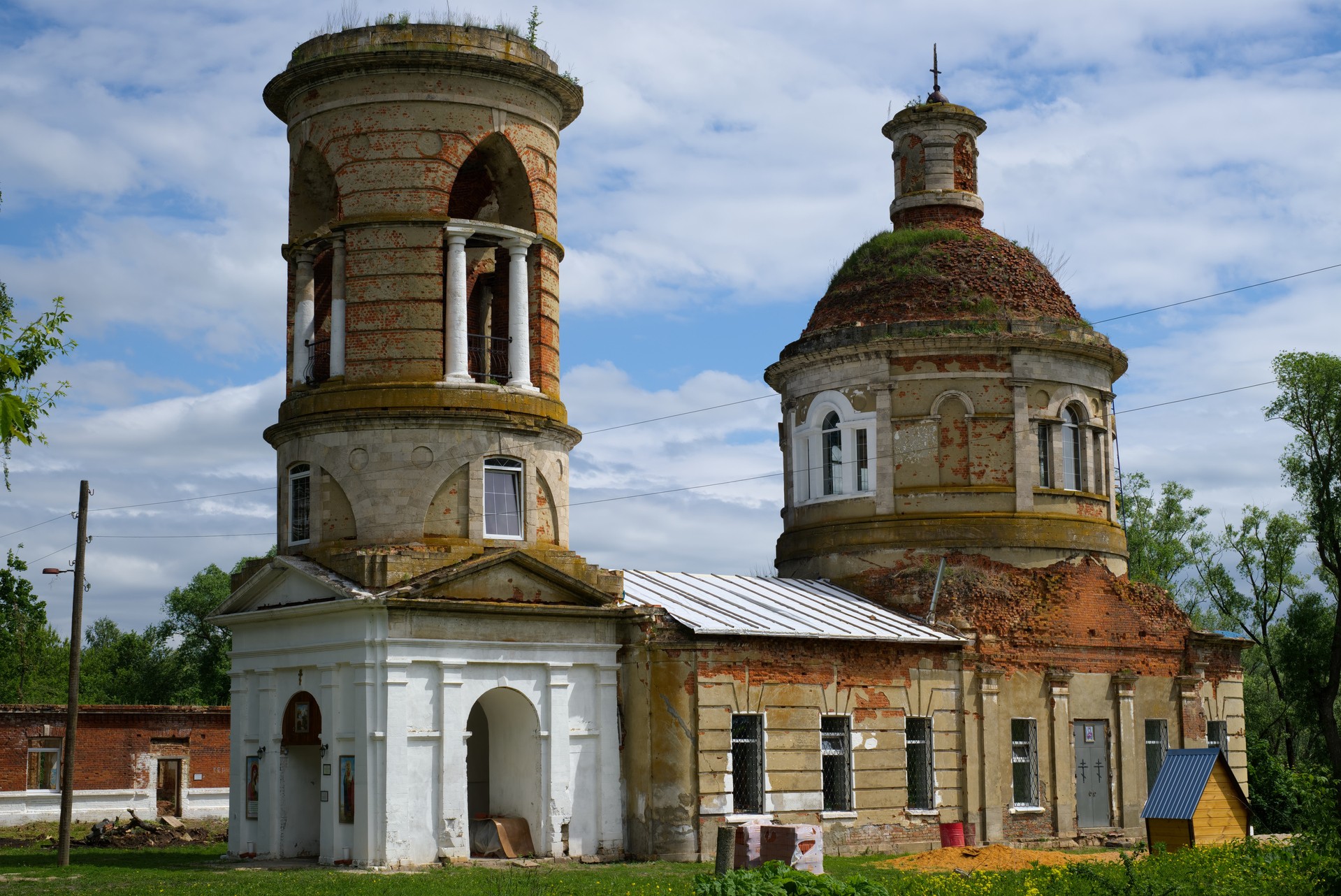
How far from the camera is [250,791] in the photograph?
2698 centimetres

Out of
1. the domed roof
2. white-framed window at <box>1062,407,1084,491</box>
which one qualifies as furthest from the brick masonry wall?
white-framed window at <box>1062,407,1084,491</box>

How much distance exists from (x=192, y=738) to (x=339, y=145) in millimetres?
20752

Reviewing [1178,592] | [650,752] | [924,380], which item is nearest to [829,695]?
[650,752]

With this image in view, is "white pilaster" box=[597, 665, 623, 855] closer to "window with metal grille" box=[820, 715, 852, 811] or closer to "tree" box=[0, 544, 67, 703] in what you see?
"window with metal grille" box=[820, 715, 852, 811]

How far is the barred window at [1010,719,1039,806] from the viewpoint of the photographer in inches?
1225

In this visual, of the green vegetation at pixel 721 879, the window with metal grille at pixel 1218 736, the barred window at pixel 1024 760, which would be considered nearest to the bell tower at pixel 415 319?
the green vegetation at pixel 721 879

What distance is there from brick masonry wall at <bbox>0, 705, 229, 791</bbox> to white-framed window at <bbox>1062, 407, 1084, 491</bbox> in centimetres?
2254

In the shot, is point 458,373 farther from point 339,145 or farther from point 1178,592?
point 1178,592

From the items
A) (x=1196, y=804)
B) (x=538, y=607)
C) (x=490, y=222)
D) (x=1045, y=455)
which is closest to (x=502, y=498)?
(x=538, y=607)

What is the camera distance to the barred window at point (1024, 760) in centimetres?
3111

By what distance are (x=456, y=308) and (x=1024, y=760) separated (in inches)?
554

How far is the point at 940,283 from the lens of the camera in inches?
1356

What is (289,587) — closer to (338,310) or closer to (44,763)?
(338,310)

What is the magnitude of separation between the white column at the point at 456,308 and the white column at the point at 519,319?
91 centimetres
